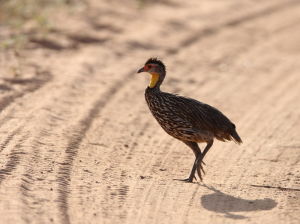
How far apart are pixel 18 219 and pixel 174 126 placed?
259 centimetres

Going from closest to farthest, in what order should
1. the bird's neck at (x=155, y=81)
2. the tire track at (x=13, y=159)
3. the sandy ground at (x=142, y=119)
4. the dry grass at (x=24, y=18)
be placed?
the sandy ground at (x=142, y=119), the tire track at (x=13, y=159), the bird's neck at (x=155, y=81), the dry grass at (x=24, y=18)

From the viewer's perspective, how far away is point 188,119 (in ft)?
Answer: 30.7

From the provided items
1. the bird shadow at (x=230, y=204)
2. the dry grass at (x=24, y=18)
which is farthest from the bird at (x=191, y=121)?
the dry grass at (x=24, y=18)

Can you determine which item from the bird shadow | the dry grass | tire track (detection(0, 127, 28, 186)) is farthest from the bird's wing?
the dry grass

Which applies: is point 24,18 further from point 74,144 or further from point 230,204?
point 230,204

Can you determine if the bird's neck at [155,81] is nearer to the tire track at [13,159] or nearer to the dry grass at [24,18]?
the tire track at [13,159]

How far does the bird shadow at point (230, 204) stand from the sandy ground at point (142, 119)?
13 millimetres

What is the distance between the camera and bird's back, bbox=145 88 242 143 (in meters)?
9.34

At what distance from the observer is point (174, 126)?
368 inches

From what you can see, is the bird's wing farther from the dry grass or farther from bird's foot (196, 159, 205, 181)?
the dry grass

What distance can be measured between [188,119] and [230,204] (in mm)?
1317

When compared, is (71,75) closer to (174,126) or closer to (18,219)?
(174,126)

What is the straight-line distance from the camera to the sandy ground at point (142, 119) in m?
8.21

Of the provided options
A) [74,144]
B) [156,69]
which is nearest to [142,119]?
[74,144]
